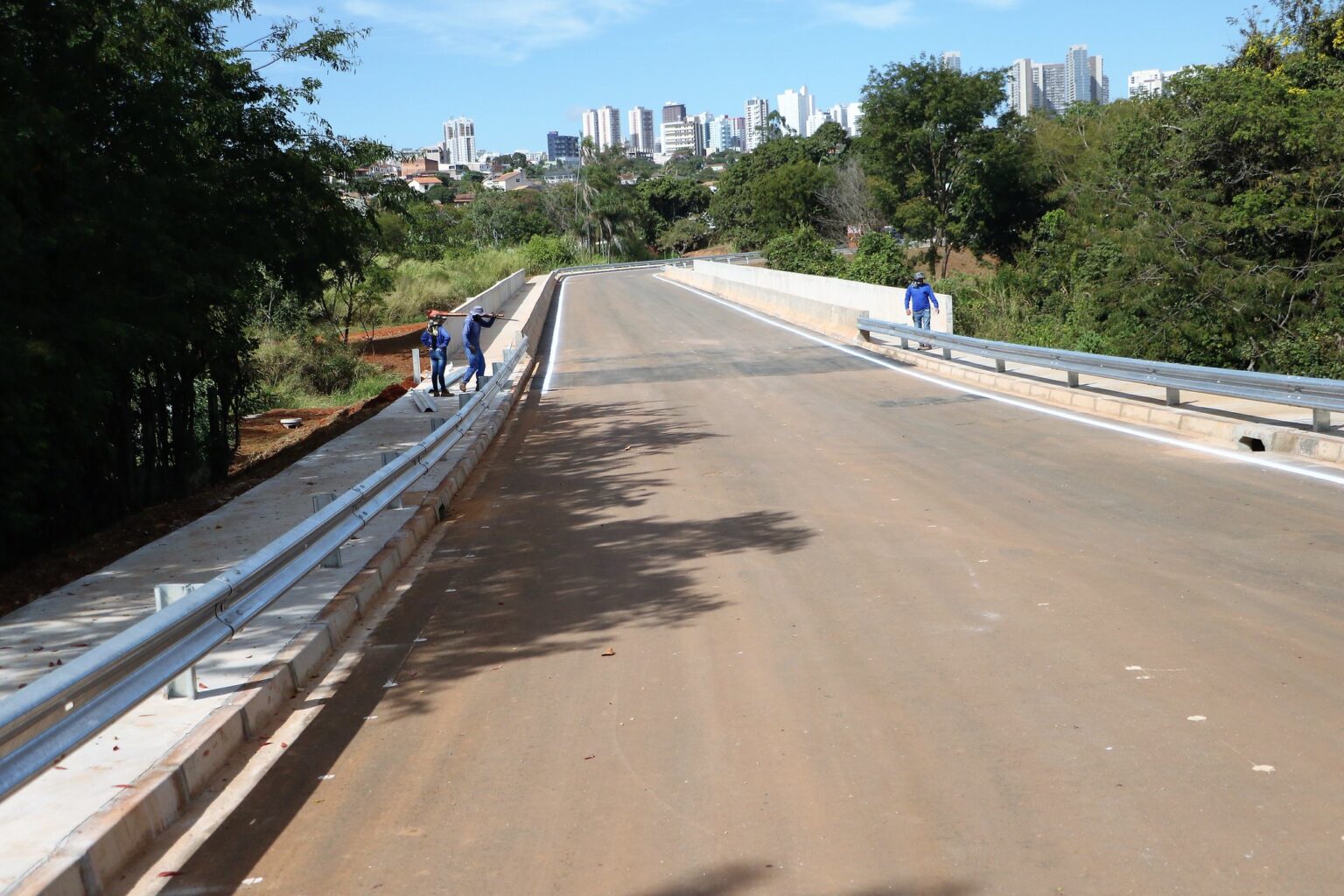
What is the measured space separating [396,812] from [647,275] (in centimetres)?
6850

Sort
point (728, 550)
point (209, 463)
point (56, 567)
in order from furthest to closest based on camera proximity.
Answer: point (209, 463) → point (56, 567) → point (728, 550)

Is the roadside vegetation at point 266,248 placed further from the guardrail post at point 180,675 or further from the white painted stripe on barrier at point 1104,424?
the white painted stripe on barrier at point 1104,424

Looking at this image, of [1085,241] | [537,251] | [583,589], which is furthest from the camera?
[537,251]

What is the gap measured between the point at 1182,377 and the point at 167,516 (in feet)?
35.3

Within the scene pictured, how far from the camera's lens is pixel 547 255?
305 feet

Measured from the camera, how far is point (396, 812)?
4781 mm

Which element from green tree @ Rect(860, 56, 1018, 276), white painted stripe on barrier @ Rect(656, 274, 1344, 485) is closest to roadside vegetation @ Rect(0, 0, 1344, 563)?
white painted stripe on barrier @ Rect(656, 274, 1344, 485)

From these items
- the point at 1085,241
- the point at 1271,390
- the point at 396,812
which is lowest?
the point at 396,812

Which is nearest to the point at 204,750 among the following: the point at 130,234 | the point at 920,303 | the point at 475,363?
the point at 130,234

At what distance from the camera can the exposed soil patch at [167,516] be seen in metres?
9.23

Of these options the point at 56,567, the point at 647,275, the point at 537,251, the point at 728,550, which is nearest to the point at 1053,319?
the point at 728,550

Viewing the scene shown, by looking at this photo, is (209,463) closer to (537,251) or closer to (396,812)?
(396,812)

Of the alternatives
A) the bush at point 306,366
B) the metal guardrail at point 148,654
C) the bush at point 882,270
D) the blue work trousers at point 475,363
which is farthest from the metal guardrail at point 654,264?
the metal guardrail at point 148,654

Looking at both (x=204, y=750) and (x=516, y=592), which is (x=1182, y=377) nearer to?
(x=516, y=592)
